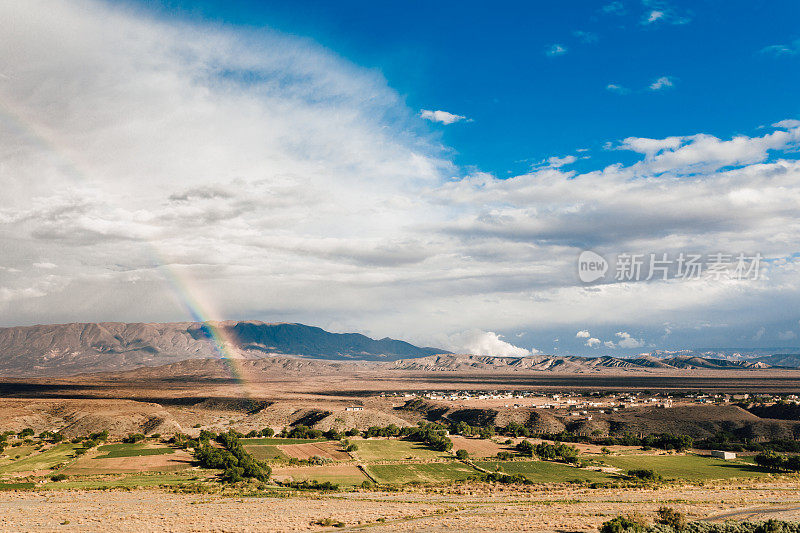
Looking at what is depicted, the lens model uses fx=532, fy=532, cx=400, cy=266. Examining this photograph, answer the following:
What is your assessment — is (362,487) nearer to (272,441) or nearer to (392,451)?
(392,451)

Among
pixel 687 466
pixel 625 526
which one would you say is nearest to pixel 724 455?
pixel 687 466

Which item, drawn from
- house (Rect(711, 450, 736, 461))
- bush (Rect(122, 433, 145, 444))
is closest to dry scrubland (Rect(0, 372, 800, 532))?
house (Rect(711, 450, 736, 461))

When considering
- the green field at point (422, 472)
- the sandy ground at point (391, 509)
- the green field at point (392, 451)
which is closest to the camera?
the sandy ground at point (391, 509)

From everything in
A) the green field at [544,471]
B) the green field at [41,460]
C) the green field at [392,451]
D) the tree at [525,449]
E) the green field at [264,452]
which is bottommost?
the green field at [41,460]

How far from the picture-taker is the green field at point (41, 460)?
80500 mm

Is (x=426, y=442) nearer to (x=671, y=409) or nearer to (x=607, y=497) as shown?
(x=607, y=497)

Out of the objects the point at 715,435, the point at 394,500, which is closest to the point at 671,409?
the point at 715,435

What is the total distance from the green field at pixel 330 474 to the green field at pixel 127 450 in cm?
2931

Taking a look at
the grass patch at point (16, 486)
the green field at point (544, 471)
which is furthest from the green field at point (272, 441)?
the grass patch at point (16, 486)

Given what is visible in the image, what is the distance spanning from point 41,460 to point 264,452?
35761 millimetres

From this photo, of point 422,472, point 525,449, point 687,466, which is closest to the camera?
point 422,472

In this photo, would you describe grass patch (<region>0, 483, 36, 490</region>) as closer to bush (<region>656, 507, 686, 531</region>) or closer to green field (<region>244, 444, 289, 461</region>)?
green field (<region>244, 444, 289, 461</region>)

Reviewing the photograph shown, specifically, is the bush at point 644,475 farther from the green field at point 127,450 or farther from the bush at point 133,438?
the bush at point 133,438

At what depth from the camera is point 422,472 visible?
81.5m
